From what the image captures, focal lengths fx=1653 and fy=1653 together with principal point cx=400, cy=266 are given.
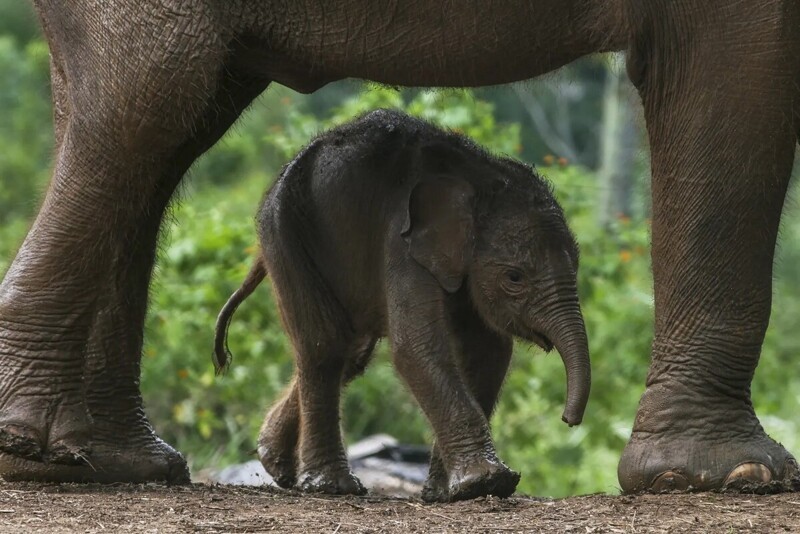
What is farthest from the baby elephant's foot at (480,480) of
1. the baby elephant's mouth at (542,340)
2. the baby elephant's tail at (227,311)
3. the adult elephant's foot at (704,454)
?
the baby elephant's tail at (227,311)

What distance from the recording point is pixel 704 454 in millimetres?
5539

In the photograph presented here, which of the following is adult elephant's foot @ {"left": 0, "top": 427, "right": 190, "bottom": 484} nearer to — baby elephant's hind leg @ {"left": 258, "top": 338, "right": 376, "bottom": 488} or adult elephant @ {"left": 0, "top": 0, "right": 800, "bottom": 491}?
adult elephant @ {"left": 0, "top": 0, "right": 800, "bottom": 491}

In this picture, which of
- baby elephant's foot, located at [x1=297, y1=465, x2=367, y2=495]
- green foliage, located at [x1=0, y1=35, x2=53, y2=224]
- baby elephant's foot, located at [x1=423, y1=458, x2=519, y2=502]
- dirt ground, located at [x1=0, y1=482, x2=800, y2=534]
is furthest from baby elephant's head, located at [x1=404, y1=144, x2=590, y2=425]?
green foliage, located at [x1=0, y1=35, x2=53, y2=224]

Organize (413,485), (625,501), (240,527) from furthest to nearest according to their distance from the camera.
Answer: (413,485), (625,501), (240,527)

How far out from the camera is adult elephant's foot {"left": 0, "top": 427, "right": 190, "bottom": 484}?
5945 millimetres

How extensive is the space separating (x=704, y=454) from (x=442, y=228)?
3.98 ft

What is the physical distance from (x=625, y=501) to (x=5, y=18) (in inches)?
871

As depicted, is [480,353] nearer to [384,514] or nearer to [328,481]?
[328,481]

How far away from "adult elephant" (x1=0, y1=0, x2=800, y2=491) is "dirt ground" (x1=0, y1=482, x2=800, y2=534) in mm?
339

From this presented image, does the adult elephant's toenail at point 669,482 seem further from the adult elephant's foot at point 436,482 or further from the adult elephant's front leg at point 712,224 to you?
the adult elephant's foot at point 436,482

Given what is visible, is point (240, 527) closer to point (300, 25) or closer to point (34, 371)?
point (34, 371)

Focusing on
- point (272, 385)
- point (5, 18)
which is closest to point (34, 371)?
point (272, 385)

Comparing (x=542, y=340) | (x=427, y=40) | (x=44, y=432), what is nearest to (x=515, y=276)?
(x=542, y=340)

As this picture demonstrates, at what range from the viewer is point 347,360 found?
6488 millimetres
